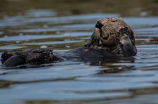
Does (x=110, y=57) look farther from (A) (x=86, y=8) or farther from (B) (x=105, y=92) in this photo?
(A) (x=86, y=8)

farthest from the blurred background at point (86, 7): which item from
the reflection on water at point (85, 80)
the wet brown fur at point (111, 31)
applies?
the wet brown fur at point (111, 31)

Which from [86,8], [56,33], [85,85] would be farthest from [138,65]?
[86,8]

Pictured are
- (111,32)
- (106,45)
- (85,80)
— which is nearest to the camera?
(85,80)

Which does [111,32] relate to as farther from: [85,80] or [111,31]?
[85,80]

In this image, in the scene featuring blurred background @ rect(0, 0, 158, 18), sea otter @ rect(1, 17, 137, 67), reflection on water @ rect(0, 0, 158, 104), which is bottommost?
reflection on water @ rect(0, 0, 158, 104)

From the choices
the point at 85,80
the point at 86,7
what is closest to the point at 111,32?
the point at 85,80

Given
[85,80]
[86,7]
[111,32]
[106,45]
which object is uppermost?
[86,7]

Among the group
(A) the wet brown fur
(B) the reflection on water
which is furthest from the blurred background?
(A) the wet brown fur

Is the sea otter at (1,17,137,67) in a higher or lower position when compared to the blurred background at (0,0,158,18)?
lower

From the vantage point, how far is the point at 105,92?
14.7 feet

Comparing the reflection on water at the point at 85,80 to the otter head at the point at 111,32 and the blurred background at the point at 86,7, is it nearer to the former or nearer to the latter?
the otter head at the point at 111,32

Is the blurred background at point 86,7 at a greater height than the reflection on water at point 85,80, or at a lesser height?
greater

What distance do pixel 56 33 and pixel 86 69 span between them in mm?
6496

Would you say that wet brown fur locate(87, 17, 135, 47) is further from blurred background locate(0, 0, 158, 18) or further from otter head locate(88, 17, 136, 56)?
blurred background locate(0, 0, 158, 18)
